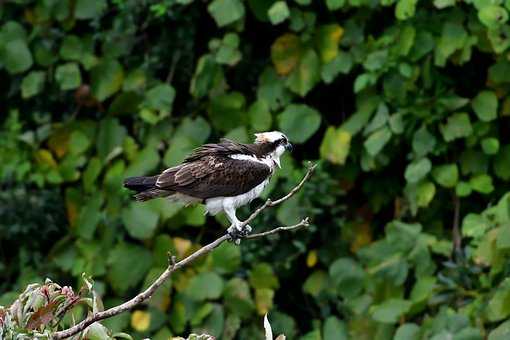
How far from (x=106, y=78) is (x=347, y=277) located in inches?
71.7

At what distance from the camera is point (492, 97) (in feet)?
18.7

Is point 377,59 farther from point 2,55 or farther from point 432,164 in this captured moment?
point 2,55

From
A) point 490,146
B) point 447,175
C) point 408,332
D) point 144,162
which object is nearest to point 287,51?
point 144,162

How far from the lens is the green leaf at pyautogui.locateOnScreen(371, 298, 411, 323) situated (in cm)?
555

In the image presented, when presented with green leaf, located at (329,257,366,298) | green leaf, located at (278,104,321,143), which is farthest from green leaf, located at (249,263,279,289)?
green leaf, located at (278,104,321,143)

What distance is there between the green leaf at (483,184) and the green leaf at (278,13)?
1.21 m

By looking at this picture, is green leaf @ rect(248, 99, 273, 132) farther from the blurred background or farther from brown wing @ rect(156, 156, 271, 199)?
brown wing @ rect(156, 156, 271, 199)

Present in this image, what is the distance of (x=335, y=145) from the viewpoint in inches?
237

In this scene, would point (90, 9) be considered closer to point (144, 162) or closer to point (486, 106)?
point (144, 162)

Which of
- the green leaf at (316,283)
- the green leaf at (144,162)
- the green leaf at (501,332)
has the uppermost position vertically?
the green leaf at (144,162)

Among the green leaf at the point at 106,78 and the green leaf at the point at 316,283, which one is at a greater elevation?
the green leaf at the point at 106,78

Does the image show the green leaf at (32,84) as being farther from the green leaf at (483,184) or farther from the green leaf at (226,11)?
the green leaf at (483,184)

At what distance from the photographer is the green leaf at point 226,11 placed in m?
6.13

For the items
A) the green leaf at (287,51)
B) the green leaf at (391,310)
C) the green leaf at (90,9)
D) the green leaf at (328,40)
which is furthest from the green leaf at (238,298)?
the green leaf at (90,9)
